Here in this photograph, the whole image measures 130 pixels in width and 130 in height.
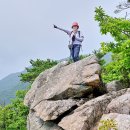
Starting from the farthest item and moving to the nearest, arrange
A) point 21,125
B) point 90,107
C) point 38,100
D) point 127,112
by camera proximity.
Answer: point 21,125
point 38,100
point 90,107
point 127,112

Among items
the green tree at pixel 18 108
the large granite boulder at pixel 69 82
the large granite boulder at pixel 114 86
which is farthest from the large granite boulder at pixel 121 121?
the green tree at pixel 18 108

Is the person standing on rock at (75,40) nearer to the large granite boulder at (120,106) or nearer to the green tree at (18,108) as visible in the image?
the large granite boulder at (120,106)

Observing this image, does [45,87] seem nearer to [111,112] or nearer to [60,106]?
[60,106]

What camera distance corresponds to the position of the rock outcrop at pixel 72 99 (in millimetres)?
15117

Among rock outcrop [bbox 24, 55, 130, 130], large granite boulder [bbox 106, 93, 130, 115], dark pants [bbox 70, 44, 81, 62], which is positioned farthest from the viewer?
dark pants [bbox 70, 44, 81, 62]

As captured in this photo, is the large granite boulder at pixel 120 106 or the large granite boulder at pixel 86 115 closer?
the large granite boulder at pixel 120 106

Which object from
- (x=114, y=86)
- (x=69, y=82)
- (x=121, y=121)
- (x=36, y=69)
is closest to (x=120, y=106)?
(x=121, y=121)

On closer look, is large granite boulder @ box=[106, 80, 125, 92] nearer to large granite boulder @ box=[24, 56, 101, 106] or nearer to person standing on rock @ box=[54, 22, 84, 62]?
large granite boulder @ box=[24, 56, 101, 106]

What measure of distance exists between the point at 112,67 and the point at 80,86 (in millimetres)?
3838

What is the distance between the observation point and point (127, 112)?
1424 centimetres

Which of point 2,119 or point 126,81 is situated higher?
point 2,119

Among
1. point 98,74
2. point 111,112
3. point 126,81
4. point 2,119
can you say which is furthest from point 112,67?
point 2,119

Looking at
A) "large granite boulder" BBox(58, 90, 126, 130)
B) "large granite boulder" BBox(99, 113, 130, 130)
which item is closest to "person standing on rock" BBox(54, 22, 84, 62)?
"large granite boulder" BBox(58, 90, 126, 130)

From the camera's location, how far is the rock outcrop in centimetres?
1512
